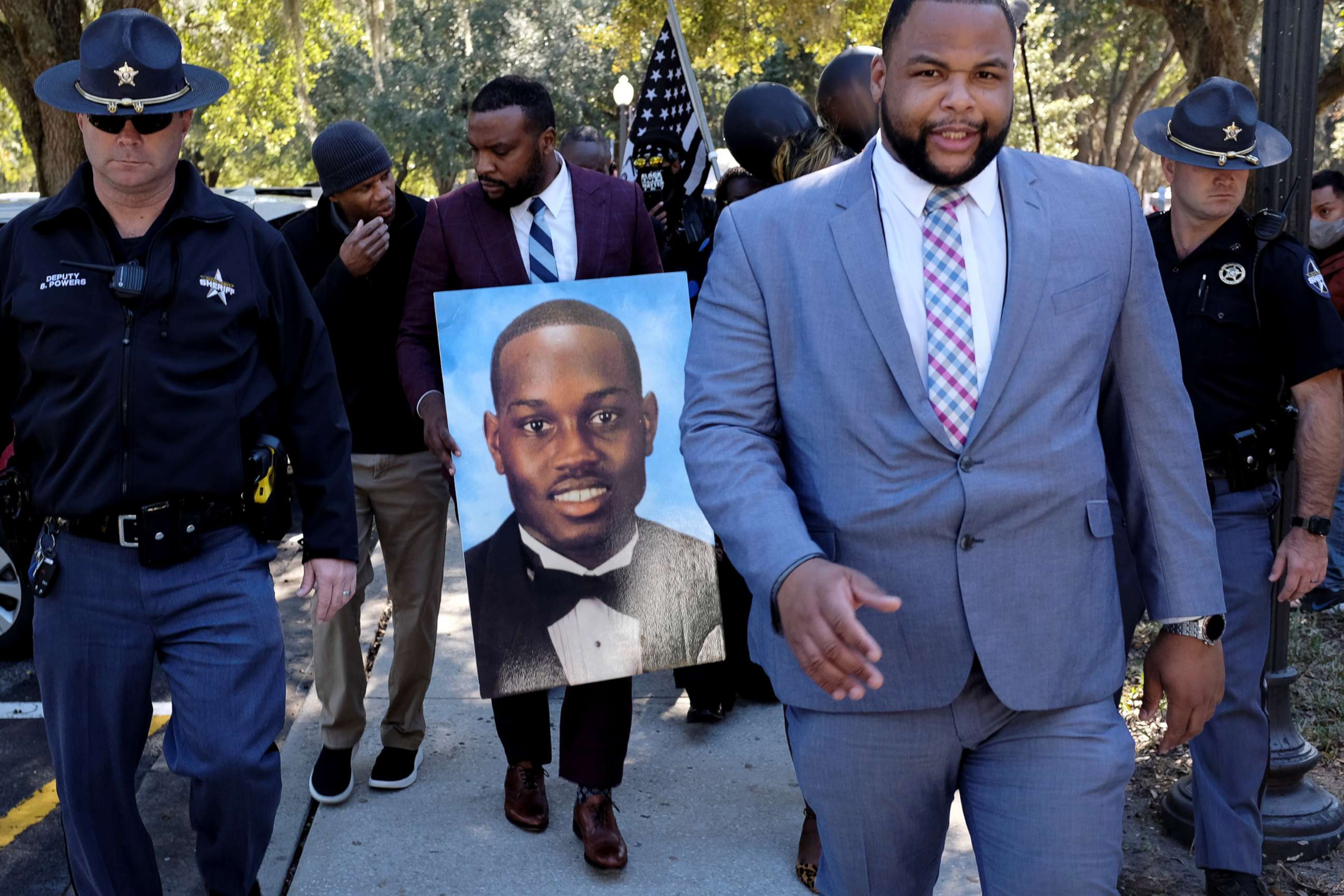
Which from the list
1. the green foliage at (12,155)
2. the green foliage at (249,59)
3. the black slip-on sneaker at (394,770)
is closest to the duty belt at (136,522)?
the black slip-on sneaker at (394,770)

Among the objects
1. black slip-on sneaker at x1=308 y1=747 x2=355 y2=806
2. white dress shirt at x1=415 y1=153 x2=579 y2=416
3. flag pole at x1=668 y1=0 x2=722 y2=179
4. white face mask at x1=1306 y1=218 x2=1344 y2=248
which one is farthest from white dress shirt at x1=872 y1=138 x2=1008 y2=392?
white face mask at x1=1306 y1=218 x2=1344 y2=248

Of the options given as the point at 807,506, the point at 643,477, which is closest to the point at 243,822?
the point at 643,477

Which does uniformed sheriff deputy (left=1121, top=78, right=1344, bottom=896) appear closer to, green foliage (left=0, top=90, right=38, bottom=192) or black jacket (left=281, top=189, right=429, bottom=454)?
black jacket (left=281, top=189, right=429, bottom=454)

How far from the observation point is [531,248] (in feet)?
14.2

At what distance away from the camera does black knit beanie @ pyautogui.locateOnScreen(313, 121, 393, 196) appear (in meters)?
4.52

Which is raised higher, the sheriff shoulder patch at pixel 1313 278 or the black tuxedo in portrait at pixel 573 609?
the sheriff shoulder patch at pixel 1313 278

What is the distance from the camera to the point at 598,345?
13.7ft

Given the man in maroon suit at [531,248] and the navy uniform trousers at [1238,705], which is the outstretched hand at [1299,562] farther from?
the man in maroon suit at [531,248]

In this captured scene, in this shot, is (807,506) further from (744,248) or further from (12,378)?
(12,378)

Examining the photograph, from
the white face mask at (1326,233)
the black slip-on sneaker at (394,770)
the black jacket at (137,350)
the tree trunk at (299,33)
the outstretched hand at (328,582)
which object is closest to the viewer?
the black jacket at (137,350)

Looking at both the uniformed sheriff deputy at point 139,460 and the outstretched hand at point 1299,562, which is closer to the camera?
the uniformed sheriff deputy at point 139,460

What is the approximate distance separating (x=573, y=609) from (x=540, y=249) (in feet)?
3.62

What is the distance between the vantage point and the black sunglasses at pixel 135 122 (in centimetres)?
332

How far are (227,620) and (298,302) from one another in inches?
32.8
